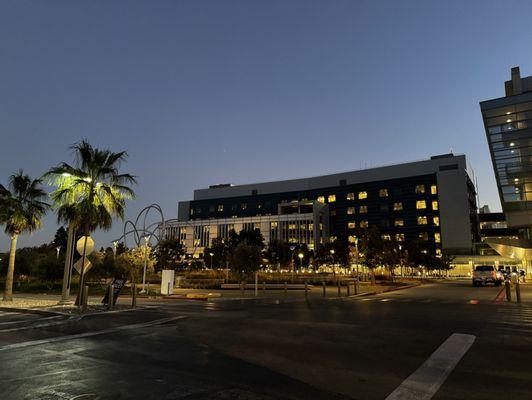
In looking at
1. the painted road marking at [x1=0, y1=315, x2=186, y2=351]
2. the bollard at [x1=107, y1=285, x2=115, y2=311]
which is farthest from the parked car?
the bollard at [x1=107, y1=285, x2=115, y2=311]

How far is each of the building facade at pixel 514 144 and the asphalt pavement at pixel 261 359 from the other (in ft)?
127

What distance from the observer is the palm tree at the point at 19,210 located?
2238 cm

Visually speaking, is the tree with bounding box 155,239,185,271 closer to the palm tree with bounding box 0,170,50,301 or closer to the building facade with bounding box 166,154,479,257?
the building facade with bounding box 166,154,479,257

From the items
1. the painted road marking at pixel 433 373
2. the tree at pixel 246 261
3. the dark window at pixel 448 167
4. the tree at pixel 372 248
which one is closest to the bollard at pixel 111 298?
the tree at pixel 246 261

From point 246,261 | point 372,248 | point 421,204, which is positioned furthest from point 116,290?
point 421,204

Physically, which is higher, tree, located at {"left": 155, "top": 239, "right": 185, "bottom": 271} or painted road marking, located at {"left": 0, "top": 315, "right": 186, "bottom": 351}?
tree, located at {"left": 155, "top": 239, "right": 185, "bottom": 271}

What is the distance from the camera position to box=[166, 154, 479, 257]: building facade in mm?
116562

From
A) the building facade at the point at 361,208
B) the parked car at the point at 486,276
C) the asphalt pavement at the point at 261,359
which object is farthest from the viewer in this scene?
the building facade at the point at 361,208

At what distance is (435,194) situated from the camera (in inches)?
4727

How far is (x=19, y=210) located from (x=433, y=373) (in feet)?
75.8

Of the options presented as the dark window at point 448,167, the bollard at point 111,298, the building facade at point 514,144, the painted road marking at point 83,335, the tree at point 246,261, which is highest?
the dark window at point 448,167

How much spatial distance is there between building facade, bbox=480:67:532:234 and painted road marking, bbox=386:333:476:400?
1724 inches

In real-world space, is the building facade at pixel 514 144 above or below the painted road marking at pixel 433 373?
above

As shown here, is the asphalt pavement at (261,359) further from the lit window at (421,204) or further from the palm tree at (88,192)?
the lit window at (421,204)
